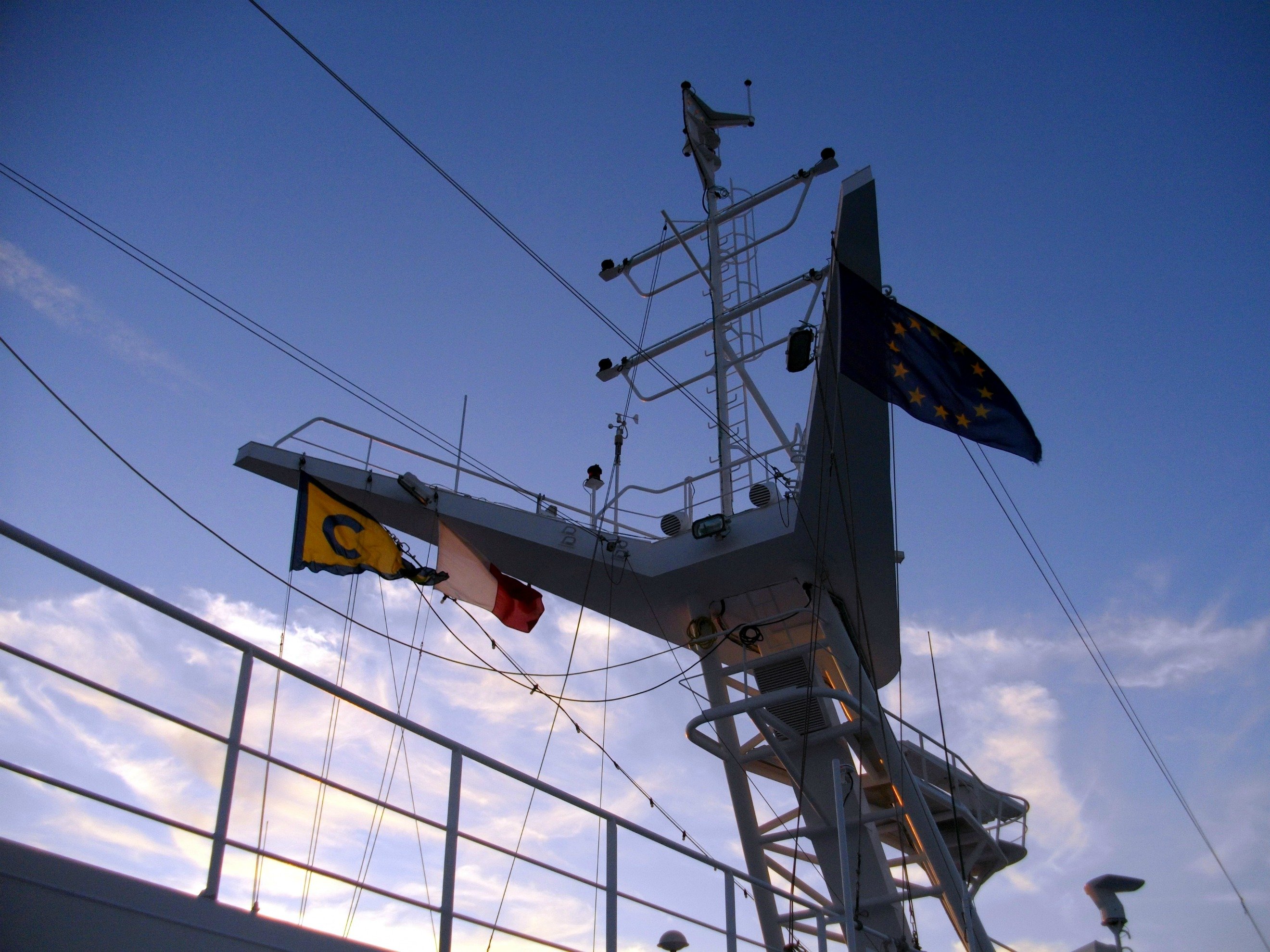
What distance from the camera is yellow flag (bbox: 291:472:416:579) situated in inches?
453

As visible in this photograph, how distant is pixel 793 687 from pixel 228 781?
8438 mm

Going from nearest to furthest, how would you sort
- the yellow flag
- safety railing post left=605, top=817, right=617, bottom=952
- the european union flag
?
1. safety railing post left=605, top=817, right=617, bottom=952
2. the european union flag
3. the yellow flag

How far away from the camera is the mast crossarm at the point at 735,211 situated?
16.2 metres

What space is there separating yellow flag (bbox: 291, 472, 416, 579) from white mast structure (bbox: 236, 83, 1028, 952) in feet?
1.34

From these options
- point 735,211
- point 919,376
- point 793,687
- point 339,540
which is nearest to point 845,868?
point 919,376

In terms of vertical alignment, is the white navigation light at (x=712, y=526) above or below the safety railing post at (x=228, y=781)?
above

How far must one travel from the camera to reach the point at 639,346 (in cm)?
1636

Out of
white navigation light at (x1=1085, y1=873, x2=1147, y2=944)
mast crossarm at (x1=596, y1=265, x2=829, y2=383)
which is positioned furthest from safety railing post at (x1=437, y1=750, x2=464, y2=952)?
mast crossarm at (x1=596, y1=265, x2=829, y2=383)

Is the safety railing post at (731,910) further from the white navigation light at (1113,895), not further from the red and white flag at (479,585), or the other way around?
the red and white flag at (479,585)

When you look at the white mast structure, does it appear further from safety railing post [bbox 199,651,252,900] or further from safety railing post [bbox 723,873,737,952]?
safety railing post [bbox 199,651,252,900]

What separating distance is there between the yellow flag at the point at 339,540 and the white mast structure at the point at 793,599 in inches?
16.1

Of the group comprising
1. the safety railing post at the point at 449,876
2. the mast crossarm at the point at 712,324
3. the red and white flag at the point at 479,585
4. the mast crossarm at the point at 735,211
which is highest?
the mast crossarm at the point at 735,211

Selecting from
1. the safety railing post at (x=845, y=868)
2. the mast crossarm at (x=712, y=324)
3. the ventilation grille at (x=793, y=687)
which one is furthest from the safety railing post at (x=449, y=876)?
the mast crossarm at (x=712, y=324)

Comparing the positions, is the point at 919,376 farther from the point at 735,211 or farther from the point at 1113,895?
the point at 735,211
